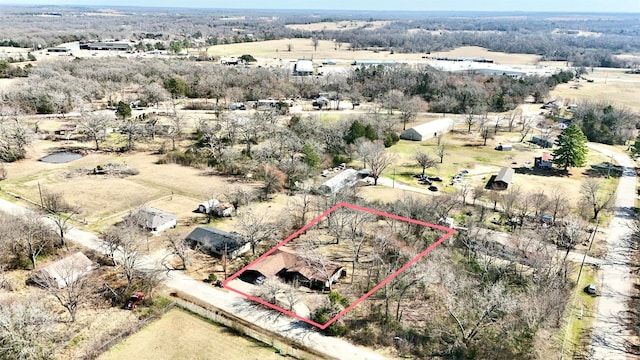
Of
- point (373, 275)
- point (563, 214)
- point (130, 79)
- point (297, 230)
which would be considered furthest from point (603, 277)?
point (130, 79)

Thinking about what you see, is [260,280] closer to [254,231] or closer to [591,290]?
[254,231]

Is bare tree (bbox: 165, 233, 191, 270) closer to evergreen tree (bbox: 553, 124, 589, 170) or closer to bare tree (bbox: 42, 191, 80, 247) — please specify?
bare tree (bbox: 42, 191, 80, 247)

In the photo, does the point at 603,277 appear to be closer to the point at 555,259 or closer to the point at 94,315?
the point at 555,259

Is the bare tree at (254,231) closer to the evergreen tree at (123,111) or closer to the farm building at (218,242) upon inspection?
the farm building at (218,242)

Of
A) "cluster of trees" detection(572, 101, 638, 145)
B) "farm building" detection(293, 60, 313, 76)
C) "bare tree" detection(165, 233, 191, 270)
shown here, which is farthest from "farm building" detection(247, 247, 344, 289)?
"farm building" detection(293, 60, 313, 76)

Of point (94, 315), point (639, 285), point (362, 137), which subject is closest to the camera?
point (94, 315)

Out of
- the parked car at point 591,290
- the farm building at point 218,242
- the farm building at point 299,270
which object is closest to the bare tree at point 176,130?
the farm building at point 218,242

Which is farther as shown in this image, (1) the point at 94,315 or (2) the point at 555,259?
(2) the point at 555,259
